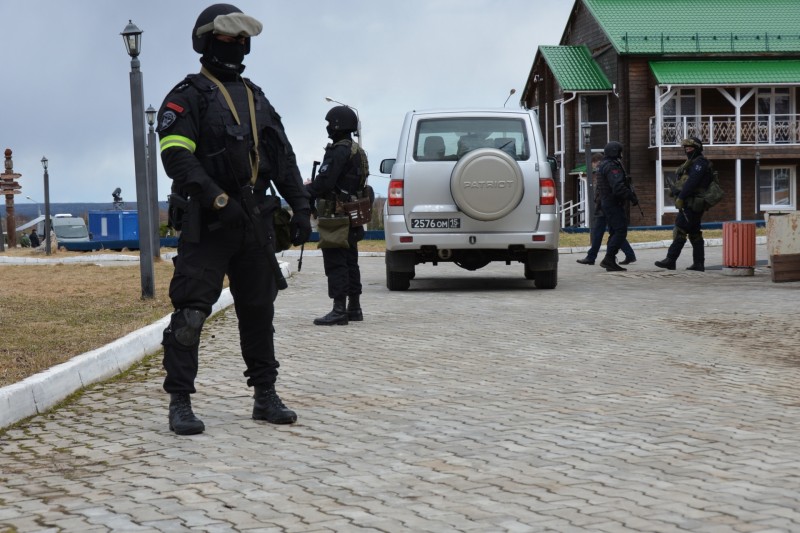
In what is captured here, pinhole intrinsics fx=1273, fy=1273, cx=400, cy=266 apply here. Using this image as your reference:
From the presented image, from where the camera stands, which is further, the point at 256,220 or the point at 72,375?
the point at 72,375

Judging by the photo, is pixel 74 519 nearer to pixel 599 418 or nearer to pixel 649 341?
pixel 599 418

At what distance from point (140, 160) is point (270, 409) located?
8.91 metres

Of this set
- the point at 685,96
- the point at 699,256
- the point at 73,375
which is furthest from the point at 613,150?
the point at 685,96

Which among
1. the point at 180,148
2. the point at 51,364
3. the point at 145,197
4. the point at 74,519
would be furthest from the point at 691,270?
the point at 74,519

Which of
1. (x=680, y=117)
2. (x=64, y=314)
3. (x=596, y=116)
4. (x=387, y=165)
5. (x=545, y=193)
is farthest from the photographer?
(x=596, y=116)

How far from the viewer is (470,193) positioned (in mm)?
14344

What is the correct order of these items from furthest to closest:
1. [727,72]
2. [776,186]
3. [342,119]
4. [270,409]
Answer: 1. [776,186]
2. [727,72]
3. [342,119]
4. [270,409]

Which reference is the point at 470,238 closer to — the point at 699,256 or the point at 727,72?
the point at 699,256

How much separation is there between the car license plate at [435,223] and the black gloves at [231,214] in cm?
881

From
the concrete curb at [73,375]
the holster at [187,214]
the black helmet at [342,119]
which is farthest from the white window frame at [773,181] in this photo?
the holster at [187,214]

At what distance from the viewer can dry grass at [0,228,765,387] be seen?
8594 mm

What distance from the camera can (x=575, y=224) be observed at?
157 ft

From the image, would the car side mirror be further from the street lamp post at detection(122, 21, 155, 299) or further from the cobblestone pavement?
the cobblestone pavement

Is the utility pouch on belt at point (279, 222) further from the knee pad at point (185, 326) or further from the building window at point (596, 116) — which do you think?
the building window at point (596, 116)
